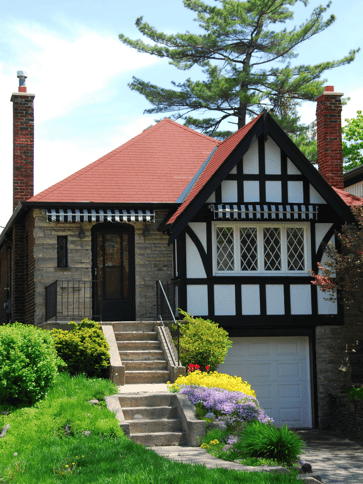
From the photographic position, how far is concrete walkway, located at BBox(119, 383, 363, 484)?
8585 millimetres

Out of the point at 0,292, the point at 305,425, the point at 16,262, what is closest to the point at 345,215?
the point at 305,425

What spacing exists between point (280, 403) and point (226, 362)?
5.99ft

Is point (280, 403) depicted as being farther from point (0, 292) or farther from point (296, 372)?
point (0, 292)

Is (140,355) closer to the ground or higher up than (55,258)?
closer to the ground

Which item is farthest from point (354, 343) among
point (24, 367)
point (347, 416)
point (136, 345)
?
point (24, 367)

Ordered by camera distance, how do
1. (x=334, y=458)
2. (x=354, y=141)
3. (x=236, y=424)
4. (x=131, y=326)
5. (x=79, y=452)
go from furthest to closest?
(x=354, y=141)
(x=131, y=326)
(x=334, y=458)
(x=236, y=424)
(x=79, y=452)

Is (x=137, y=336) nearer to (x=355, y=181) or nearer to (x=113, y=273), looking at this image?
(x=113, y=273)

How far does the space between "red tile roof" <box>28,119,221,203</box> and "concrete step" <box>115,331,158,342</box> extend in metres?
3.87

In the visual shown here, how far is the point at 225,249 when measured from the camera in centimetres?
1644

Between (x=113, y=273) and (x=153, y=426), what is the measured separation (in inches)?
274

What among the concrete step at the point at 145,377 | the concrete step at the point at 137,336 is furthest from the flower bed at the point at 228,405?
the concrete step at the point at 137,336

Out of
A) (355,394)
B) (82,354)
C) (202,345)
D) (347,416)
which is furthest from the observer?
(347,416)

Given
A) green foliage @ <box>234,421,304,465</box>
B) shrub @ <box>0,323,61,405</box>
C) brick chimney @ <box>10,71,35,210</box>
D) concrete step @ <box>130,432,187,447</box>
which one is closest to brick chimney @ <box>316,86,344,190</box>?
brick chimney @ <box>10,71,35,210</box>

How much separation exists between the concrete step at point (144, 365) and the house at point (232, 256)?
268 centimetres
